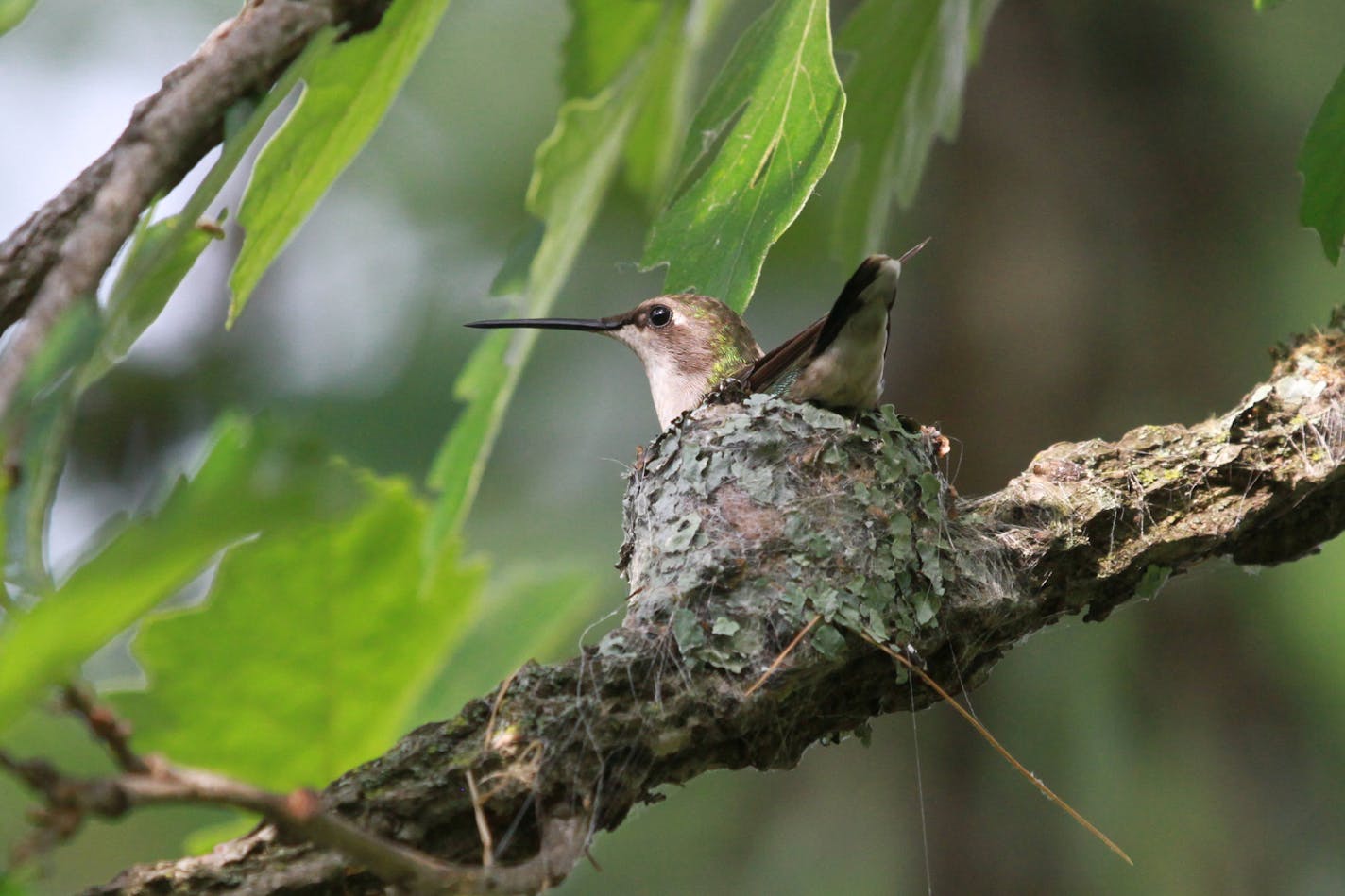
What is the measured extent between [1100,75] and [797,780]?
4.42 metres

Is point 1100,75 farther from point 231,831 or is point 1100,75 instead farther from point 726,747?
point 231,831

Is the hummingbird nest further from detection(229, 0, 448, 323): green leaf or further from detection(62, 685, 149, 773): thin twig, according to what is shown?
detection(62, 685, 149, 773): thin twig

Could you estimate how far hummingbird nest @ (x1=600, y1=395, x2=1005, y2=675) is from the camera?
104 inches

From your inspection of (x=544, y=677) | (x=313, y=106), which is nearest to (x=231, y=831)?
(x=544, y=677)

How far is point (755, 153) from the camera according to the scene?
2193mm

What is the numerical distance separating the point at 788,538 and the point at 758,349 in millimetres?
2449

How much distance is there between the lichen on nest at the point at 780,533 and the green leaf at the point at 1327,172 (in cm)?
110

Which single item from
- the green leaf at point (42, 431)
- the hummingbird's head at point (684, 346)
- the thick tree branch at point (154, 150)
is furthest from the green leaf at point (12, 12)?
the hummingbird's head at point (684, 346)

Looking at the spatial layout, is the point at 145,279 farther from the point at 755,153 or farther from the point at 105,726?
the point at 755,153

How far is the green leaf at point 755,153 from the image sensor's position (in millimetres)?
2094

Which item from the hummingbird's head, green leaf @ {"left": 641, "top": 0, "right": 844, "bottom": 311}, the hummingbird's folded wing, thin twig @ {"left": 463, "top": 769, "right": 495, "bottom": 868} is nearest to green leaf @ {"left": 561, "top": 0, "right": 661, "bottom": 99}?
green leaf @ {"left": 641, "top": 0, "right": 844, "bottom": 311}

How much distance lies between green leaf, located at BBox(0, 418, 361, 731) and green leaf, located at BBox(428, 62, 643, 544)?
100 centimetres

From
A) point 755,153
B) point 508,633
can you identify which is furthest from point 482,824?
point 755,153

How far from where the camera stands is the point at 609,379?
7.87m
